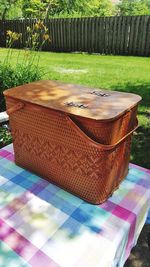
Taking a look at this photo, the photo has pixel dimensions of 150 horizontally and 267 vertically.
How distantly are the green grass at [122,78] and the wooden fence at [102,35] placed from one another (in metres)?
2.10

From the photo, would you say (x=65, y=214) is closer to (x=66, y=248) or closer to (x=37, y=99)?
(x=66, y=248)

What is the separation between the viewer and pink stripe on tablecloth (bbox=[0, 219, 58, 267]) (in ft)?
4.12

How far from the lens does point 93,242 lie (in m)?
1.36

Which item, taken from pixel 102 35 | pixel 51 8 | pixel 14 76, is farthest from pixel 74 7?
pixel 14 76

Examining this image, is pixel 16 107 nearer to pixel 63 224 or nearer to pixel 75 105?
pixel 75 105

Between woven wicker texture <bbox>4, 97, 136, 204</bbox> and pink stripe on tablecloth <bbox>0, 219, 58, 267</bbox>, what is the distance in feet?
1.44

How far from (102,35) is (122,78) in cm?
498

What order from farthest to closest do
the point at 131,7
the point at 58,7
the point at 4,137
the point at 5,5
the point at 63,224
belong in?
the point at 131,7, the point at 58,7, the point at 5,5, the point at 4,137, the point at 63,224

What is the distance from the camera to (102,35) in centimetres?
1016

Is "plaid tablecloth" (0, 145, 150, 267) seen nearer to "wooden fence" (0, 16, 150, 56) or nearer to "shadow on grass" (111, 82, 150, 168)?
"shadow on grass" (111, 82, 150, 168)

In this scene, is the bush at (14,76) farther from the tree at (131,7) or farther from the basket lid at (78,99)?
the tree at (131,7)

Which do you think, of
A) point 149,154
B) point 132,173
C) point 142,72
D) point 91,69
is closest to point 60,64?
point 91,69

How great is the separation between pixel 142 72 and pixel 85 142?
17.9 ft

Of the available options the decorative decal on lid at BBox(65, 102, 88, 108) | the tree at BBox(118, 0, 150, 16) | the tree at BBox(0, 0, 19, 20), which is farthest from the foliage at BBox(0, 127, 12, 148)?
the tree at BBox(118, 0, 150, 16)
